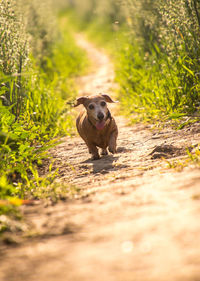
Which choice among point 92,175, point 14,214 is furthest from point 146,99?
point 14,214

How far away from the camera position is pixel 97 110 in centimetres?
445

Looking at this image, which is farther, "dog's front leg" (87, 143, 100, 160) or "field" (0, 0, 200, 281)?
"dog's front leg" (87, 143, 100, 160)

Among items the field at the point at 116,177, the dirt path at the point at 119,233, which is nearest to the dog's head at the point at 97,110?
the field at the point at 116,177

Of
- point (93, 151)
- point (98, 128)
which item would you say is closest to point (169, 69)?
point (98, 128)

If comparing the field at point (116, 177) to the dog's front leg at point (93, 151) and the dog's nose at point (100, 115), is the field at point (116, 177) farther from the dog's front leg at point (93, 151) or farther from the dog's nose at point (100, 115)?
the dog's nose at point (100, 115)

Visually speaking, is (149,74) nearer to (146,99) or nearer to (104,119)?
(146,99)

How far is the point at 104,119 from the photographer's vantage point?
14.6 ft

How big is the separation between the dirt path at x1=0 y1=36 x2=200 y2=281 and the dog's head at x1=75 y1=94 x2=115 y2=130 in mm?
1331

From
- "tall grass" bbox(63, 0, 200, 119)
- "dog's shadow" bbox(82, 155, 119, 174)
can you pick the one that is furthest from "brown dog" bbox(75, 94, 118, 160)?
"tall grass" bbox(63, 0, 200, 119)

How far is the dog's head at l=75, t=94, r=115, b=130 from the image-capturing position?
4.39 metres

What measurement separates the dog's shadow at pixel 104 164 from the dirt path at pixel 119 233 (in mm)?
399

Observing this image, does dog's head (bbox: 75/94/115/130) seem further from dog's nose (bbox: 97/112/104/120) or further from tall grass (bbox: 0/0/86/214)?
tall grass (bbox: 0/0/86/214)

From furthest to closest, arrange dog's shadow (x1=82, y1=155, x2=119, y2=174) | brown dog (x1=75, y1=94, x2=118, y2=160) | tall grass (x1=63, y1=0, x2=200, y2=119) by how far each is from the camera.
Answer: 1. tall grass (x1=63, y1=0, x2=200, y2=119)
2. brown dog (x1=75, y1=94, x2=118, y2=160)
3. dog's shadow (x1=82, y1=155, x2=119, y2=174)

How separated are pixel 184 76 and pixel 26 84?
215cm
